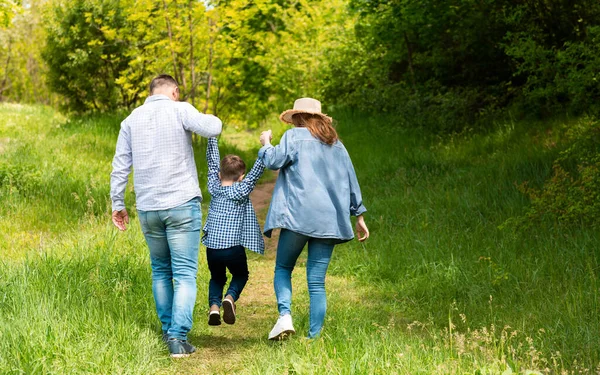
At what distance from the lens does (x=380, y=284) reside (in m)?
7.16

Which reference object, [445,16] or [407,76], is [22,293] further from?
[407,76]

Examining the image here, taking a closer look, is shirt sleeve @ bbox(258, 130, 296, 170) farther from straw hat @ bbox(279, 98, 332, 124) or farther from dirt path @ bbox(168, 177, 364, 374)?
dirt path @ bbox(168, 177, 364, 374)

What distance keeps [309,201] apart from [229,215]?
746mm

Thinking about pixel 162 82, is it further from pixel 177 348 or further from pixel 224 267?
pixel 177 348

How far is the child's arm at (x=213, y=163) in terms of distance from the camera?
17.4ft

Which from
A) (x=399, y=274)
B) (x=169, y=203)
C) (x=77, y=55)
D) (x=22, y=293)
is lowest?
(x=399, y=274)

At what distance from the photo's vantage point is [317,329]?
5.05 meters

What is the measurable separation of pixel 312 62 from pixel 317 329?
49.0 ft

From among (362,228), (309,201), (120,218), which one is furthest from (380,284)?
(120,218)

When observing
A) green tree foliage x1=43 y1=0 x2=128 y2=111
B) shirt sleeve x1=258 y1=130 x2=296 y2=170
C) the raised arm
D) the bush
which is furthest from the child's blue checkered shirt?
green tree foliage x1=43 y1=0 x2=128 y2=111

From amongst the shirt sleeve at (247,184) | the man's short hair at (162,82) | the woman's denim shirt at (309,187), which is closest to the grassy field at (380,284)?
the woman's denim shirt at (309,187)

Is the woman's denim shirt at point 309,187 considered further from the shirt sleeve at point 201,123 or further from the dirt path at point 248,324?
the dirt path at point 248,324

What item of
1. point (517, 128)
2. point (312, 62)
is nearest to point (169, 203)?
point (517, 128)

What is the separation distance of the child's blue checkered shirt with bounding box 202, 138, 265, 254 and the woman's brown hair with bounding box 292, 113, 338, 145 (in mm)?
492
